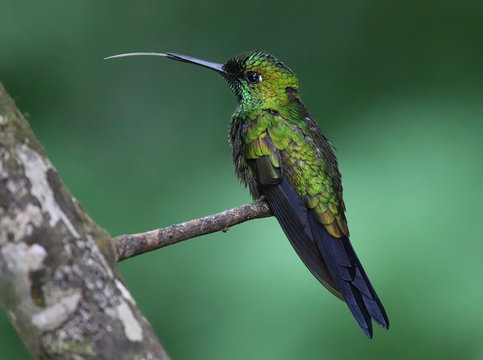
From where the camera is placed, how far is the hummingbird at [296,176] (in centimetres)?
199

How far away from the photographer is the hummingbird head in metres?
2.31

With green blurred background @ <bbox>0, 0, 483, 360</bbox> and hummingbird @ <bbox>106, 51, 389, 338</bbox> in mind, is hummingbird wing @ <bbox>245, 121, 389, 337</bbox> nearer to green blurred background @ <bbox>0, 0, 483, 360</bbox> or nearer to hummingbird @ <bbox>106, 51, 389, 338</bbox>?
hummingbird @ <bbox>106, 51, 389, 338</bbox>

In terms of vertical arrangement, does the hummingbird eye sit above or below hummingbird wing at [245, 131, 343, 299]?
above

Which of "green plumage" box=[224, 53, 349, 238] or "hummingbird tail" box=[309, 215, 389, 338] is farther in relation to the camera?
"green plumage" box=[224, 53, 349, 238]

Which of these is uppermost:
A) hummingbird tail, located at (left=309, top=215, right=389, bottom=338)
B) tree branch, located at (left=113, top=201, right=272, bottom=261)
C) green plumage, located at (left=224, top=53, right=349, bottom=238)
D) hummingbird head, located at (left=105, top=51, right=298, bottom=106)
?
hummingbird head, located at (left=105, top=51, right=298, bottom=106)

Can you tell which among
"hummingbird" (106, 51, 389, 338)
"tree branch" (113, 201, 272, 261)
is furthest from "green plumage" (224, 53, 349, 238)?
"tree branch" (113, 201, 272, 261)

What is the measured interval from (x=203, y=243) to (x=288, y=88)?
1.19m

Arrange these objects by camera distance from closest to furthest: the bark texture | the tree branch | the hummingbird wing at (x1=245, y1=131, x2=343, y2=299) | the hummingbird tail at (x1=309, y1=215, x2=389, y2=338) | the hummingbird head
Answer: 1. the bark texture
2. the tree branch
3. the hummingbird tail at (x1=309, y1=215, x2=389, y2=338)
4. the hummingbird wing at (x1=245, y1=131, x2=343, y2=299)
5. the hummingbird head


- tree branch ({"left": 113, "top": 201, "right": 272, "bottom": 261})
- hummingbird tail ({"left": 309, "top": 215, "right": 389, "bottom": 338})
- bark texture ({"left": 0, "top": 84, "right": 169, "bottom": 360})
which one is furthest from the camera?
hummingbird tail ({"left": 309, "top": 215, "right": 389, "bottom": 338})

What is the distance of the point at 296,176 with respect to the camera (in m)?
2.10

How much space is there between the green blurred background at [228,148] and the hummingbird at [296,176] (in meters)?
0.87

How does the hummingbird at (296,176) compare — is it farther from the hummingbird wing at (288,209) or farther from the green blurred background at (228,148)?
the green blurred background at (228,148)

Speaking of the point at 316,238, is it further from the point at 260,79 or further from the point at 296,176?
the point at 260,79

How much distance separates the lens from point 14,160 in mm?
1006
